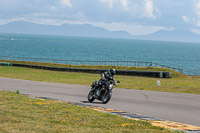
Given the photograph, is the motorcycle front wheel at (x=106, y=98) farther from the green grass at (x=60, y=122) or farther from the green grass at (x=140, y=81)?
the green grass at (x=140, y=81)

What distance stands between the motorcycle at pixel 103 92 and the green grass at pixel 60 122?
3884mm

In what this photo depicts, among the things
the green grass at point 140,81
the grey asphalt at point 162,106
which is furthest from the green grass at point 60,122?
the green grass at point 140,81

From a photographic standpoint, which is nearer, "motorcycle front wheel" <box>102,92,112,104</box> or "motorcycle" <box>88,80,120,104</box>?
"motorcycle" <box>88,80,120,104</box>

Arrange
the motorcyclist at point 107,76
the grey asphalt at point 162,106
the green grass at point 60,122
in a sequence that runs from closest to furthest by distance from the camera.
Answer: the green grass at point 60,122 < the grey asphalt at point 162,106 < the motorcyclist at point 107,76

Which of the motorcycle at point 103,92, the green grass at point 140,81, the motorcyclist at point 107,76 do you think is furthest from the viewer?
the green grass at point 140,81

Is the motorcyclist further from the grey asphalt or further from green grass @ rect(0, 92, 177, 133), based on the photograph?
green grass @ rect(0, 92, 177, 133)

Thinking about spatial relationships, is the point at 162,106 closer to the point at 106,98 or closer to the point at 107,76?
the point at 106,98

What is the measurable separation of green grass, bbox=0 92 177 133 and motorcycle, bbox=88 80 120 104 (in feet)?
12.7

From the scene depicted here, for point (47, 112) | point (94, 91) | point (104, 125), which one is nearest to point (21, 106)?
point (47, 112)

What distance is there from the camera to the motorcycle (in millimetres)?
15766

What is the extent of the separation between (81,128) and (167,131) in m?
2.30

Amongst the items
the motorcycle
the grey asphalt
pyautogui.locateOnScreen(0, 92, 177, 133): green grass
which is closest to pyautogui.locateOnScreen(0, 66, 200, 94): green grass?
the grey asphalt

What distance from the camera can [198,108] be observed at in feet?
47.9

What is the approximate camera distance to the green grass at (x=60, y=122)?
8.43 metres
